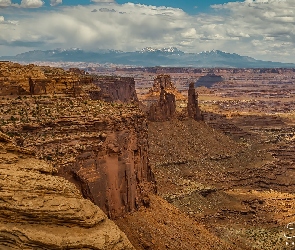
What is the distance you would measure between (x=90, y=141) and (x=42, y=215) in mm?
9823

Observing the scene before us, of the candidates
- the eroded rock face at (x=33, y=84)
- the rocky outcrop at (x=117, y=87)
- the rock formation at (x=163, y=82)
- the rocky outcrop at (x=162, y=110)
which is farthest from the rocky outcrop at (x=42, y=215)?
the rock formation at (x=163, y=82)

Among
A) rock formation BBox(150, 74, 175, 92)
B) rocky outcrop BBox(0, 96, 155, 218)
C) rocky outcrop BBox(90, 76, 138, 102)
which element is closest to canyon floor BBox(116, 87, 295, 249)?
rocky outcrop BBox(0, 96, 155, 218)

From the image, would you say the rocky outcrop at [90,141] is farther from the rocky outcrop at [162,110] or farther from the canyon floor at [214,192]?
the rocky outcrop at [162,110]

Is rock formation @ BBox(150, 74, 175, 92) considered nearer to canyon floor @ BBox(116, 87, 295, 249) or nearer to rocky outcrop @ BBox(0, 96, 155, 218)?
canyon floor @ BBox(116, 87, 295, 249)

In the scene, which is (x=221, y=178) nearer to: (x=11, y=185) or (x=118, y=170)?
(x=118, y=170)

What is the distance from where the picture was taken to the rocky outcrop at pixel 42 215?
18.9m

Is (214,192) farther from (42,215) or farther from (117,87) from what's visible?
(117,87)

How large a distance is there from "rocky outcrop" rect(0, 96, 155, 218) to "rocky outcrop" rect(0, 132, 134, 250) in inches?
195

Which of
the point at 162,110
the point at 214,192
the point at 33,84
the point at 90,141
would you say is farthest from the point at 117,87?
the point at 90,141

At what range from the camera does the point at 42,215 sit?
64.3 feet

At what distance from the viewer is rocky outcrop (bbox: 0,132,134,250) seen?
1888 centimetres

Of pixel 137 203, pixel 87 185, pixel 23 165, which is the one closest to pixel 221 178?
pixel 137 203

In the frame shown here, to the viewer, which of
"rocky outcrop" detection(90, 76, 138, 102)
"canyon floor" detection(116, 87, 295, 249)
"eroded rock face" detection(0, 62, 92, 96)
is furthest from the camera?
"rocky outcrop" detection(90, 76, 138, 102)

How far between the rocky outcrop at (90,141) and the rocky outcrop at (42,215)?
16.2ft
